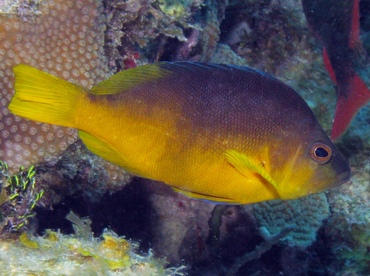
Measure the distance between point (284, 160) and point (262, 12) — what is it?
494cm

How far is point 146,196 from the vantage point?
17.4 ft

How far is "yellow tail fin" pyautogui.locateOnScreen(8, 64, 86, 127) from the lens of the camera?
227cm

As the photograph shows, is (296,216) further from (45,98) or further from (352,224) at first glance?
(45,98)

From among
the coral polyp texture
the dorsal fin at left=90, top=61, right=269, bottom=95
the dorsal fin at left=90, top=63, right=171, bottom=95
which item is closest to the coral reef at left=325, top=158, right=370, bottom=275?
the dorsal fin at left=90, top=61, right=269, bottom=95

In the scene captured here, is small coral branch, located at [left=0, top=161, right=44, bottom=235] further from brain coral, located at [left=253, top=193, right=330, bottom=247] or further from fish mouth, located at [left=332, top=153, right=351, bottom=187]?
brain coral, located at [left=253, top=193, right=330, bottom=247]

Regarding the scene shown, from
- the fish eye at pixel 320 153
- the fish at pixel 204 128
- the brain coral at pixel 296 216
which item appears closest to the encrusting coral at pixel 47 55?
the fish at pixel 204 128

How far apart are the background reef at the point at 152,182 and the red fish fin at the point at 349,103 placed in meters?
0.56

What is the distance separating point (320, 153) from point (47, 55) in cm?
294

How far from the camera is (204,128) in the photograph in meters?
2.40

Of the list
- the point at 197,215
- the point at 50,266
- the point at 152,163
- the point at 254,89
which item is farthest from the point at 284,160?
the point at 197,215

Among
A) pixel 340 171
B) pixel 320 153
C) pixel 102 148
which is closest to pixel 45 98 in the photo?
pixel 102 148

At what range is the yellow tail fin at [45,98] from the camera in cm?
227

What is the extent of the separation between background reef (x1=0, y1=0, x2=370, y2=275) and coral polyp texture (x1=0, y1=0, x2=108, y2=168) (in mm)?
11

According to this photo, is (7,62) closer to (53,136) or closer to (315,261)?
(53,136)
